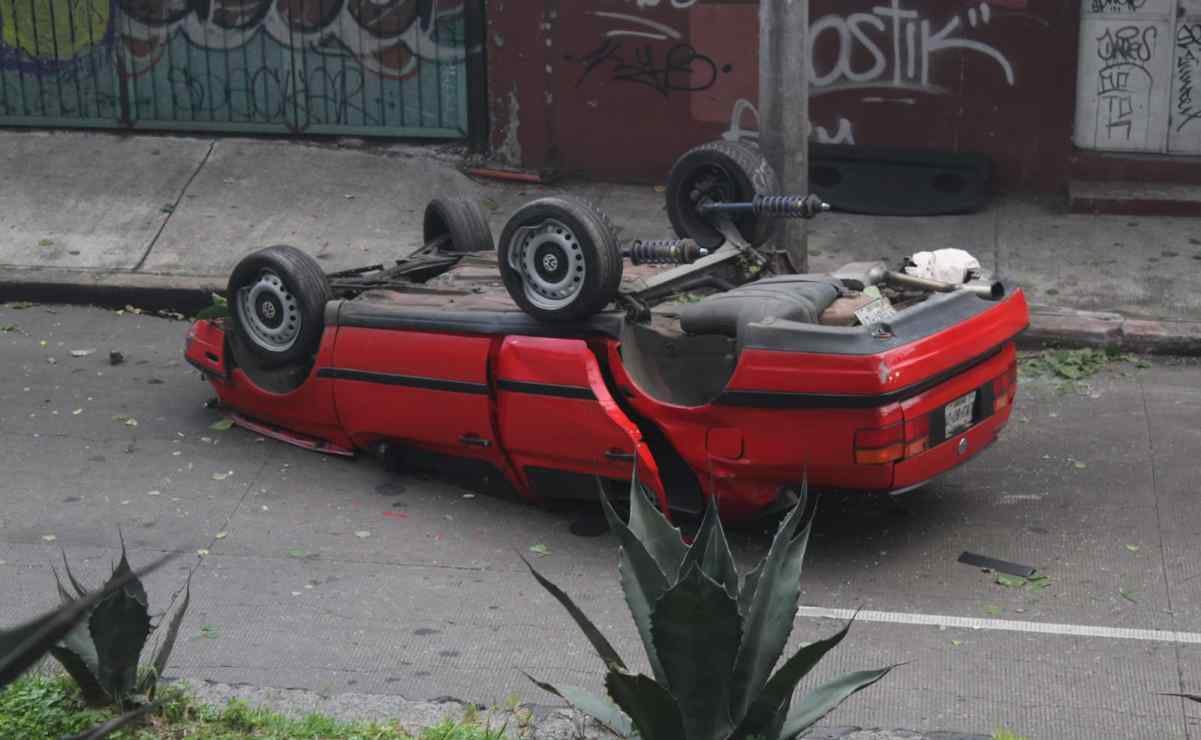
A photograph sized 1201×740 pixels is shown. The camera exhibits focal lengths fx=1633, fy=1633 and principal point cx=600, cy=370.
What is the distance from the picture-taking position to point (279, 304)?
8.05 meters

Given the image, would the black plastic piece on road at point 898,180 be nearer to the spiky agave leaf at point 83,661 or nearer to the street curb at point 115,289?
the street curb at point 115,289

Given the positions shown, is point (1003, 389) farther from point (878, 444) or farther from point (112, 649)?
point (112, 649)

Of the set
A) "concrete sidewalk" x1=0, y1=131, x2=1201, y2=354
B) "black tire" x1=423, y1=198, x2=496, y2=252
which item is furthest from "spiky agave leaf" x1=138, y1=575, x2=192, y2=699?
"concrete sidewalk" x1=0, y1=131, x2=1201, y2=354

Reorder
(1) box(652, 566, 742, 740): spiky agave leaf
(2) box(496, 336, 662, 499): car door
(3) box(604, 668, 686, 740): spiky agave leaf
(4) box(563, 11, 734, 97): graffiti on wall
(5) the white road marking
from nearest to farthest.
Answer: (1) box(652, 566, 742, 740): spiky agave leaf < (3) box(604, 668, 686, 740): spiky agave leaf < (5) the white road marking < (2) box(496, 336, 662, 499): car door < (4) box(563, 11, 734, 97): graffiti on wall

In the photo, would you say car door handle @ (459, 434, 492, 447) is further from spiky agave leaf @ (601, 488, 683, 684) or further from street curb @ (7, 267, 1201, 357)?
street curb @ (7, 267, 1201, 357)

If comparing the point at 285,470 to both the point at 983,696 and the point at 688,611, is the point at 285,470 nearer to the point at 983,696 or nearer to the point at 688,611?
the point at 983,696

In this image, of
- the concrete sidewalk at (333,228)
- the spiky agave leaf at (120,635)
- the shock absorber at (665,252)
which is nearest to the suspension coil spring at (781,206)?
the shock absorber at (665,252)

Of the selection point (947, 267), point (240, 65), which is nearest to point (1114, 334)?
point (947, 267)

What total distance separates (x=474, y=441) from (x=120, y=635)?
2839 mm

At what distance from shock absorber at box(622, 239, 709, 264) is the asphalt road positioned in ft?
4.12

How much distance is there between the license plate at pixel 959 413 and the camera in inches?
276

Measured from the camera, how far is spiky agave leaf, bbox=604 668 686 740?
172 inches

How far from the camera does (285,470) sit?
26.9ft

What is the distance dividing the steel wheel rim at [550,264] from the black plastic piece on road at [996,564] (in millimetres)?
2061
